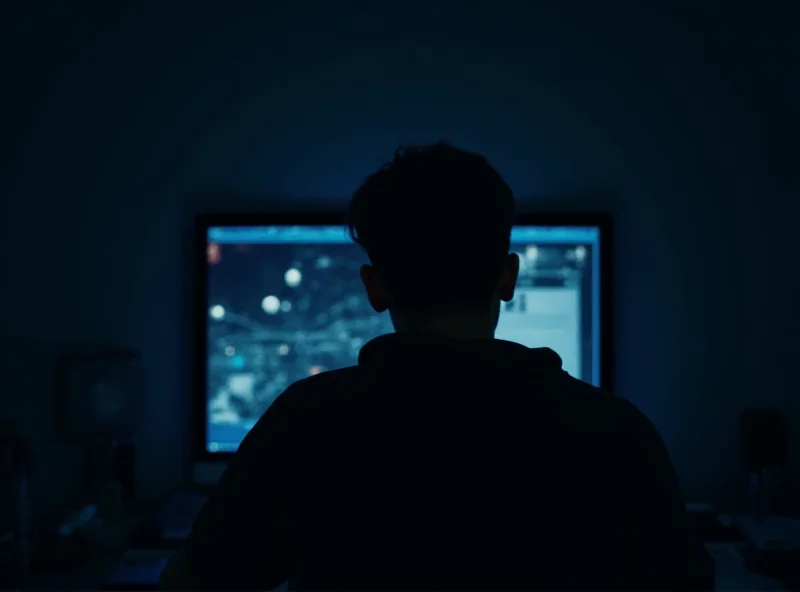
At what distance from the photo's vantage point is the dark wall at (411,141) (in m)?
1.80

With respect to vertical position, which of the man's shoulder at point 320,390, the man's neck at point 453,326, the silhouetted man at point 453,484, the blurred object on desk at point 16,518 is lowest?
the blurred object on desk at point 16,518

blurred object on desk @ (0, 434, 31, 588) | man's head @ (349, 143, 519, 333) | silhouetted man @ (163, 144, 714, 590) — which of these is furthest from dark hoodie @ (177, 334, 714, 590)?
blurred object on desk @ (0, 434, 31, 588)

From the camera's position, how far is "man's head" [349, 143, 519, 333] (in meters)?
0.88

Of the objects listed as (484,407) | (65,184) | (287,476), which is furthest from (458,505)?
(65,184)

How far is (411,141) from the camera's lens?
182 centimetres

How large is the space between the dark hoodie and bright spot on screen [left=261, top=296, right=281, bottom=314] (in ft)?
2.90

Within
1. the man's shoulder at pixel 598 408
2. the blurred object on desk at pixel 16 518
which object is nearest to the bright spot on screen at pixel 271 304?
the blurred object on desk at pixel 16 518

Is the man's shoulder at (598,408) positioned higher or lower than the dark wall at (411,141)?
lower

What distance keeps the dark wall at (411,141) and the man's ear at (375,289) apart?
0.93m

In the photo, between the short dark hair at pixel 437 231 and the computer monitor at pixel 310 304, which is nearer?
the short dark hair at pixel 437 231

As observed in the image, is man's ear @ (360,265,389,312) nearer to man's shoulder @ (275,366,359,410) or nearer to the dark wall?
man's shoulder @ (275,366,359,410)

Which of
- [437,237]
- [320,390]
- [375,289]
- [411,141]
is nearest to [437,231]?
[437,237]

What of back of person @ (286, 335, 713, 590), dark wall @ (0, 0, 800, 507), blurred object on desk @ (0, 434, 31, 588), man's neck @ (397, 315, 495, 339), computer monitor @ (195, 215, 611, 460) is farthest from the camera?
dark wall @ (0, 0, 800, 507)

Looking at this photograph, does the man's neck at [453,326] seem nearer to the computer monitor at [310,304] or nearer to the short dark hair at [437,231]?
the short dark hair at [437,231]
